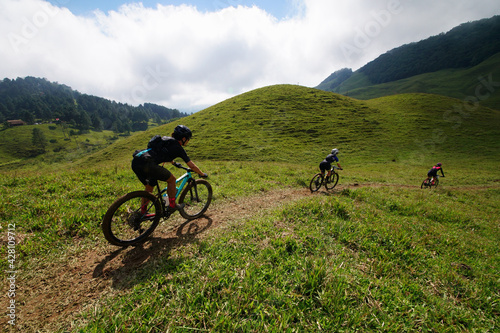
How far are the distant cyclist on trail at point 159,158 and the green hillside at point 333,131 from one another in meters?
29.9

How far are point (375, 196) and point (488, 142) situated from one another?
2147 inches

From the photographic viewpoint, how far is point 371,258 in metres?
4.52

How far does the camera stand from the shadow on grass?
3.95 metres

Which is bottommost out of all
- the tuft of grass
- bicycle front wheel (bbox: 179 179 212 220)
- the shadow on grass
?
the tuft of grass

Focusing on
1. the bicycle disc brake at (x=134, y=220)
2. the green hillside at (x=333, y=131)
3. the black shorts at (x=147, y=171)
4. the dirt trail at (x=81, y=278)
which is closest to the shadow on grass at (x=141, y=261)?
the dirt trail at (x=81, y=278)

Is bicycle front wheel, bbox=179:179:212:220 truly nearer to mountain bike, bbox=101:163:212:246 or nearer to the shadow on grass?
mountain bike, bbox=101:163:212:246

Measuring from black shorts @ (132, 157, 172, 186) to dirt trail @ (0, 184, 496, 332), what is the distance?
1.75m

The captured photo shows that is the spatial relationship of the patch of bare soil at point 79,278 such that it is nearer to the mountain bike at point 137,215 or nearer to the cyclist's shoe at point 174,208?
the mountain bike at point 137,215

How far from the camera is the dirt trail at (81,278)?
3.14 meters

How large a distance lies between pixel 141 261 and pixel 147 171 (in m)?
2.30

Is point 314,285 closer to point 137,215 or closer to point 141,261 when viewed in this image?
point 141,261

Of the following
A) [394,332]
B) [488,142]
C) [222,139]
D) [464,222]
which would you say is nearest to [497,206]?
[464,222]

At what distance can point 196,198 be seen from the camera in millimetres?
7262

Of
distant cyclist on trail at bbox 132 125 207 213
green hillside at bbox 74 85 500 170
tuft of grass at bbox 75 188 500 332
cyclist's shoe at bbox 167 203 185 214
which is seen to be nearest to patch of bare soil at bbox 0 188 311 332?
tuft of grass at bbox 75 188 500 332
